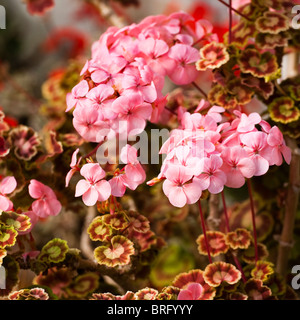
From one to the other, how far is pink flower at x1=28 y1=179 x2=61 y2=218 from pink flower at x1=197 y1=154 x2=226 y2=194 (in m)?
0.22

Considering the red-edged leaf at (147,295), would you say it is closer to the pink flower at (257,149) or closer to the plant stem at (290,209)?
the pink flower at (257,149)

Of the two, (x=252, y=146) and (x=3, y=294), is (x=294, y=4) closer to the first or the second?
(x=252, y=146)

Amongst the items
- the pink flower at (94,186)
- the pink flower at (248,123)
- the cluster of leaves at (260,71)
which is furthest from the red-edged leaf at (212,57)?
the pink flower at (94,186)

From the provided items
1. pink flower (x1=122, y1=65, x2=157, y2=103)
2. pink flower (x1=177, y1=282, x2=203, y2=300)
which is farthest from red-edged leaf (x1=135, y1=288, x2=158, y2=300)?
pink flower (x1=122, y1=65, x2=157, y2=103)

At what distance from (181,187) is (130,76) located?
0.16 meters

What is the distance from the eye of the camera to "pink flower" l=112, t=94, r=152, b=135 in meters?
0.65

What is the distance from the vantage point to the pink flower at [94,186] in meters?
0.63

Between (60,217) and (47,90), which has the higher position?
(47,90)

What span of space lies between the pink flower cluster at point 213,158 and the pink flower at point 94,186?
72 mm

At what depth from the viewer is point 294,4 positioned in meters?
0.80

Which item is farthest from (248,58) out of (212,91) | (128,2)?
(128,2)

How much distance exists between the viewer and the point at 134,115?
0.66 m

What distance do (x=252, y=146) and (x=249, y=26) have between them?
26 cm

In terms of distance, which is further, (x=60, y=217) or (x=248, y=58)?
(x=60, y=217)
